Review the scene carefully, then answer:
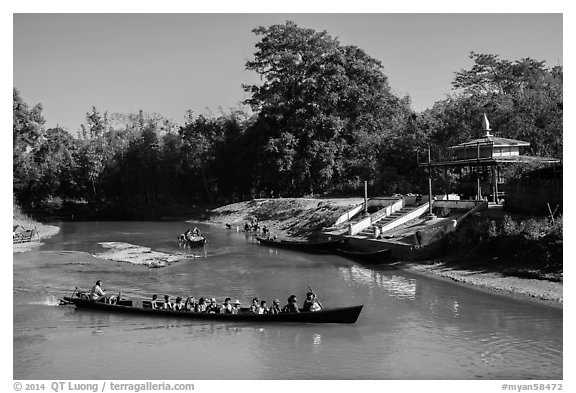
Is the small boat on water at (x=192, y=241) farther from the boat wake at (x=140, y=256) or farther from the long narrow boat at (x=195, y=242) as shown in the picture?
the boat wake at (x=140, y=256)

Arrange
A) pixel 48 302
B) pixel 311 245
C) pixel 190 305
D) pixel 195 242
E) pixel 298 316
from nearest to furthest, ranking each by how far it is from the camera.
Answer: pixel 298 316 < pixel 190 305 < pixel 48 302 < pixel 311 245 < pixel 195 242

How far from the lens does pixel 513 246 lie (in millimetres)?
32312

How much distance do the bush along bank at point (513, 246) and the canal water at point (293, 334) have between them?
10.0ft

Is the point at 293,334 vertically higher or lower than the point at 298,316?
lower

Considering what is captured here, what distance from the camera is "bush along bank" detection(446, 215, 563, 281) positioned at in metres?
29.8

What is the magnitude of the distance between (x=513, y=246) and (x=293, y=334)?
14.8 meters

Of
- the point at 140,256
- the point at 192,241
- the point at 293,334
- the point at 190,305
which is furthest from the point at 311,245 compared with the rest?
the point at 293,334

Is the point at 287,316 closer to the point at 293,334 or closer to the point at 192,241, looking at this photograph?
the point at 293,334

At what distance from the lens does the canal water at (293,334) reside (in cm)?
1948

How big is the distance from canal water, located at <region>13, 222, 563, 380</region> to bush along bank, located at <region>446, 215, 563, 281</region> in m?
3.06

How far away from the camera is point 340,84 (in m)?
68.1

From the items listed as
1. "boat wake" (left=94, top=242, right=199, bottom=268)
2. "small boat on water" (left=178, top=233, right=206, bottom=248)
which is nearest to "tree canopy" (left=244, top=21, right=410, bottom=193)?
"small boat on water" (left=178, top=233, right=206, bottom=248)

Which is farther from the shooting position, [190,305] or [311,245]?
[311,245]

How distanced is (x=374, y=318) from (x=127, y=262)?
68.2 ft
